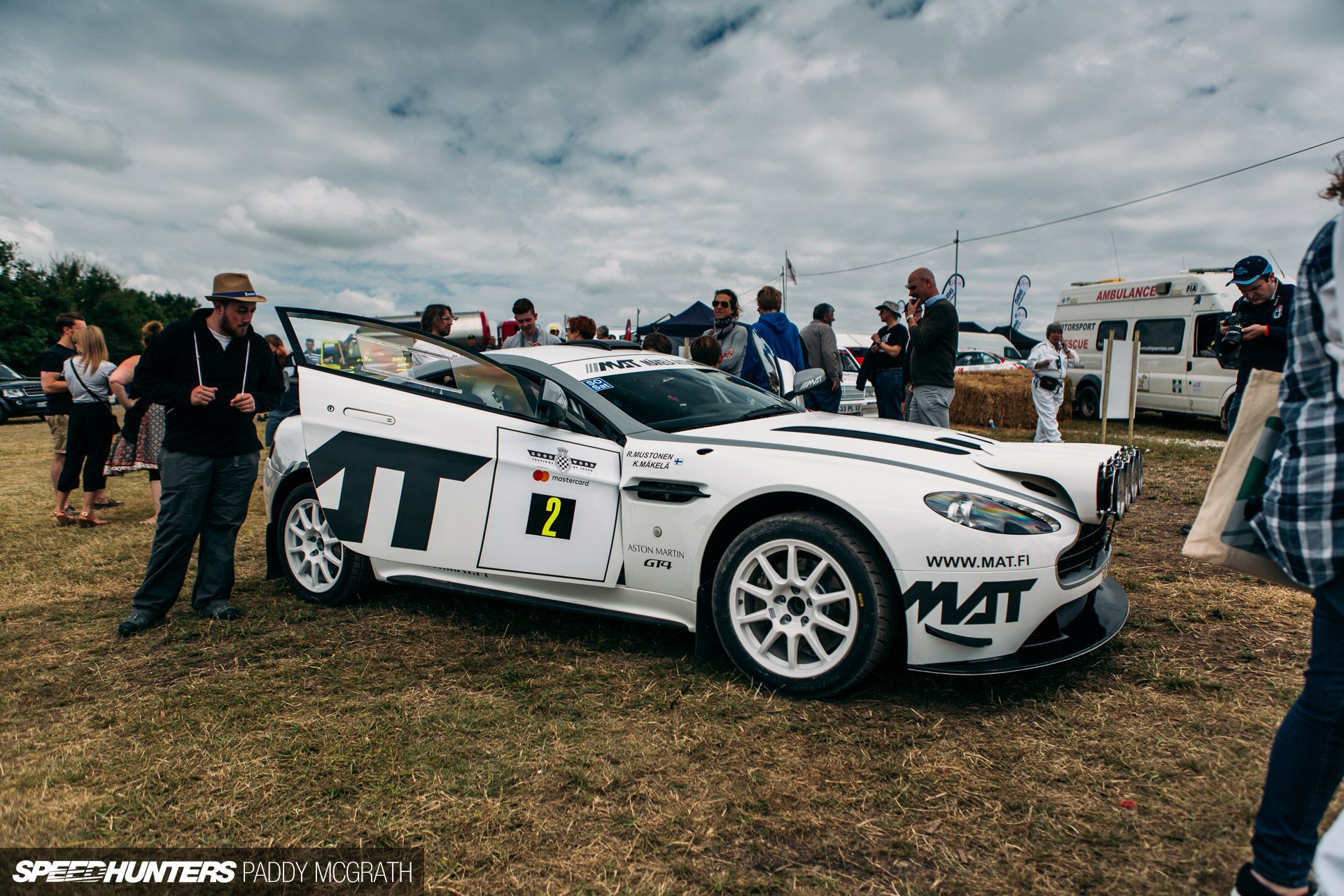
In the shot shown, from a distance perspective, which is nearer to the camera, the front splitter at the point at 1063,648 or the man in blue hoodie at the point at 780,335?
the front splitter at the point at 1063,648

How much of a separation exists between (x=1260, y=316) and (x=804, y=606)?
4.32m

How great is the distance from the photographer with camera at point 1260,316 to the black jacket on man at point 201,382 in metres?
5.83

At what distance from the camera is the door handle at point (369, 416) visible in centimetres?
373

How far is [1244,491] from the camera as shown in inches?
68.6

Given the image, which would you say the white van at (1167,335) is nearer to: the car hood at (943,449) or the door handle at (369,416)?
the car hood at (943,449)

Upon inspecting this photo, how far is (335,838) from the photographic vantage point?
85.5 inches

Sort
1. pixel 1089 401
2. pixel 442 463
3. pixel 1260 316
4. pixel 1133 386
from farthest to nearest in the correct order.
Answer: pixel 1089 401
pixel 1133 386
pixel 1260 316
pixel 442 463

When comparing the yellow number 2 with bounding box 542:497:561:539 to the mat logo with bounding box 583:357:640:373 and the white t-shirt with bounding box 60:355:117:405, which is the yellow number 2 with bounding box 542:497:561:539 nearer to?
the mat logo with bounding box 583:357:640:373

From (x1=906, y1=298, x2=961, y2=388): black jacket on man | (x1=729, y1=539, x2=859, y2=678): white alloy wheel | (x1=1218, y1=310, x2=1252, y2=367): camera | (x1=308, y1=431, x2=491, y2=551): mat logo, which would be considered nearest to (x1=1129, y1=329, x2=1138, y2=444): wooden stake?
(x1=1218, y1=310, x2=1252, y2=367): camera

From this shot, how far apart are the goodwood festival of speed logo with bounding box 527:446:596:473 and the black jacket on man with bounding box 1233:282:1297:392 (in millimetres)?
4301

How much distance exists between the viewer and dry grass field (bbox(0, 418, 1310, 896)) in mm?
2035

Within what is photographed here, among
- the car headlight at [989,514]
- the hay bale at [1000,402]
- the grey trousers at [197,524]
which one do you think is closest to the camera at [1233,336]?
the car headlight at [989,514]

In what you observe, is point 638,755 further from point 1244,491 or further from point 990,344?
point 990,344

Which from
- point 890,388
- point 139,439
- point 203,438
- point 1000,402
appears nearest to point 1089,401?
point 1000,402
